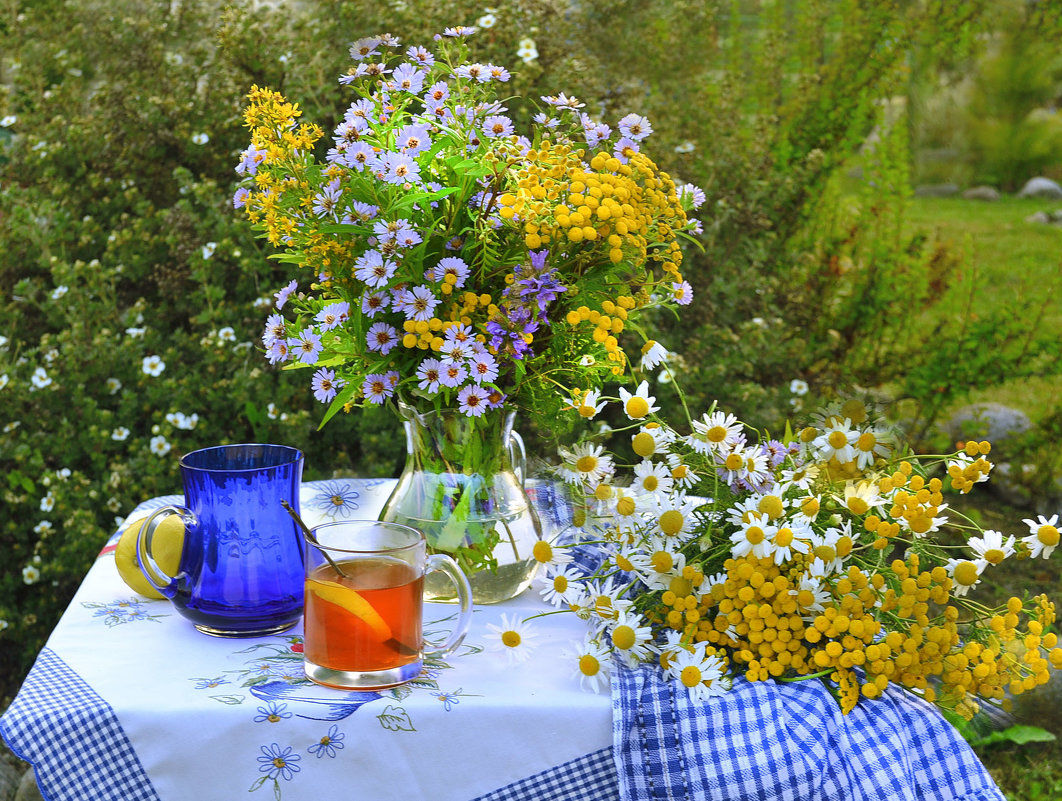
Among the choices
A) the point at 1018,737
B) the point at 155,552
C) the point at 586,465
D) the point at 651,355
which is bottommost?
the point at 1018,737

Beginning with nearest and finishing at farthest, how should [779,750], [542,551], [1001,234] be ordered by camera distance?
1. [779,750]
2. [542,551]
3. [1001,234]

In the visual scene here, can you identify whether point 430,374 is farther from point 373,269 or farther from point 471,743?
point 471,743

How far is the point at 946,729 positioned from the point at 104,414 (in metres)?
2.34

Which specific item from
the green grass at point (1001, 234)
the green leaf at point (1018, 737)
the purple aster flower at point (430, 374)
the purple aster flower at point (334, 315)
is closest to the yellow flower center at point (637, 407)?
the purple aster flower at point (430, 374)

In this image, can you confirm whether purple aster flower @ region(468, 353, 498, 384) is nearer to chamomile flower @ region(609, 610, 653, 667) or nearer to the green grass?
chamomile flower @ region(609, 610, 653, 667)

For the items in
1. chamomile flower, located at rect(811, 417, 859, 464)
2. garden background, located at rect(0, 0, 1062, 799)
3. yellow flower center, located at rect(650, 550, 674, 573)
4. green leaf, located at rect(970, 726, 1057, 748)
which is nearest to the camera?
yellow flower center, located at rect(650, 550, 674, 573)

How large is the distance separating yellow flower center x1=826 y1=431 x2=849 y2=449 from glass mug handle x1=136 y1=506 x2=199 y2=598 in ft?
2.42

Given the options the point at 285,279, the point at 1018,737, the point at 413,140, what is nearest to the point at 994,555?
the point at 413,140

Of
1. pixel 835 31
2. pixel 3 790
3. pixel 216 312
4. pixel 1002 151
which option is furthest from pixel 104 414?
pixel 1002 151

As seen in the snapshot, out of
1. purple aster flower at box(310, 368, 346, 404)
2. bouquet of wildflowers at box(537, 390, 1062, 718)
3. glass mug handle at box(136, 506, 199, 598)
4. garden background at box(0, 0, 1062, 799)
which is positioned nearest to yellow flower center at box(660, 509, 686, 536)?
bouquet of wildflowers at box(537, 390, 1062, 718)

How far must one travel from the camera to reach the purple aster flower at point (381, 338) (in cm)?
114

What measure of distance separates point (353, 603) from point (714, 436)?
45 cm

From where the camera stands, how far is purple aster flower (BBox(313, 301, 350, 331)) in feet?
3.80

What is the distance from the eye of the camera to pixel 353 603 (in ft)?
3.32
